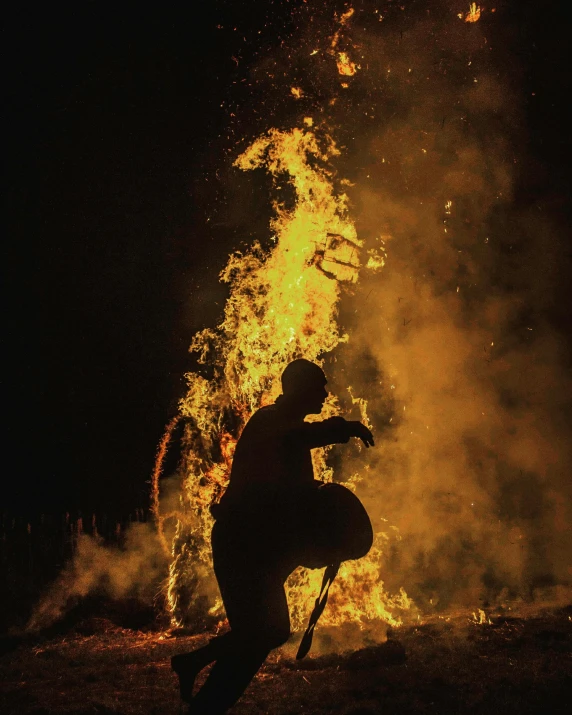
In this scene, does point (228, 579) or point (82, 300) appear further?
point (82, 300)

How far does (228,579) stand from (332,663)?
9.26 ft

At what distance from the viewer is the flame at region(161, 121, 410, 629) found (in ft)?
26.9

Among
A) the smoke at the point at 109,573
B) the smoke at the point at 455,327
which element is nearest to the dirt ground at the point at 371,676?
the smoke at the point at 109,573

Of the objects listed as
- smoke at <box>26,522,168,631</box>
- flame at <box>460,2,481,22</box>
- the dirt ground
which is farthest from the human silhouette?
flame at <box>460,2,481,22</box>

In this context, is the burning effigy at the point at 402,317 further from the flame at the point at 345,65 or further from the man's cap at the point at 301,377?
the man's cap at the point at 301,377

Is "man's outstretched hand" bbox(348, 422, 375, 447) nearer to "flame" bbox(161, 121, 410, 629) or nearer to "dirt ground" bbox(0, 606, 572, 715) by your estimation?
"dirt ground" bbox(0, 606, 572, 715)

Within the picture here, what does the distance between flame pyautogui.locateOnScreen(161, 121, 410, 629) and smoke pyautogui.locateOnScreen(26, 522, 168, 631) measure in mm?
485

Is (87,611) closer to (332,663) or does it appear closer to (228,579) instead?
A: (332,663)

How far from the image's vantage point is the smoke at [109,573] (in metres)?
8.23

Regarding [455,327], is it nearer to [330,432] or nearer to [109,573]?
[109,573]

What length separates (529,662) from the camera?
181 inches

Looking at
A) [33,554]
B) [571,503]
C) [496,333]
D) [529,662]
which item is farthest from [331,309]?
[33,554]

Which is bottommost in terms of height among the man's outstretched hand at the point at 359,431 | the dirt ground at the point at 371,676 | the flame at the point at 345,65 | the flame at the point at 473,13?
the dirt ground at the point at 371,676

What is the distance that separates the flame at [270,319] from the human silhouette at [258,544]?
514 centimetres
